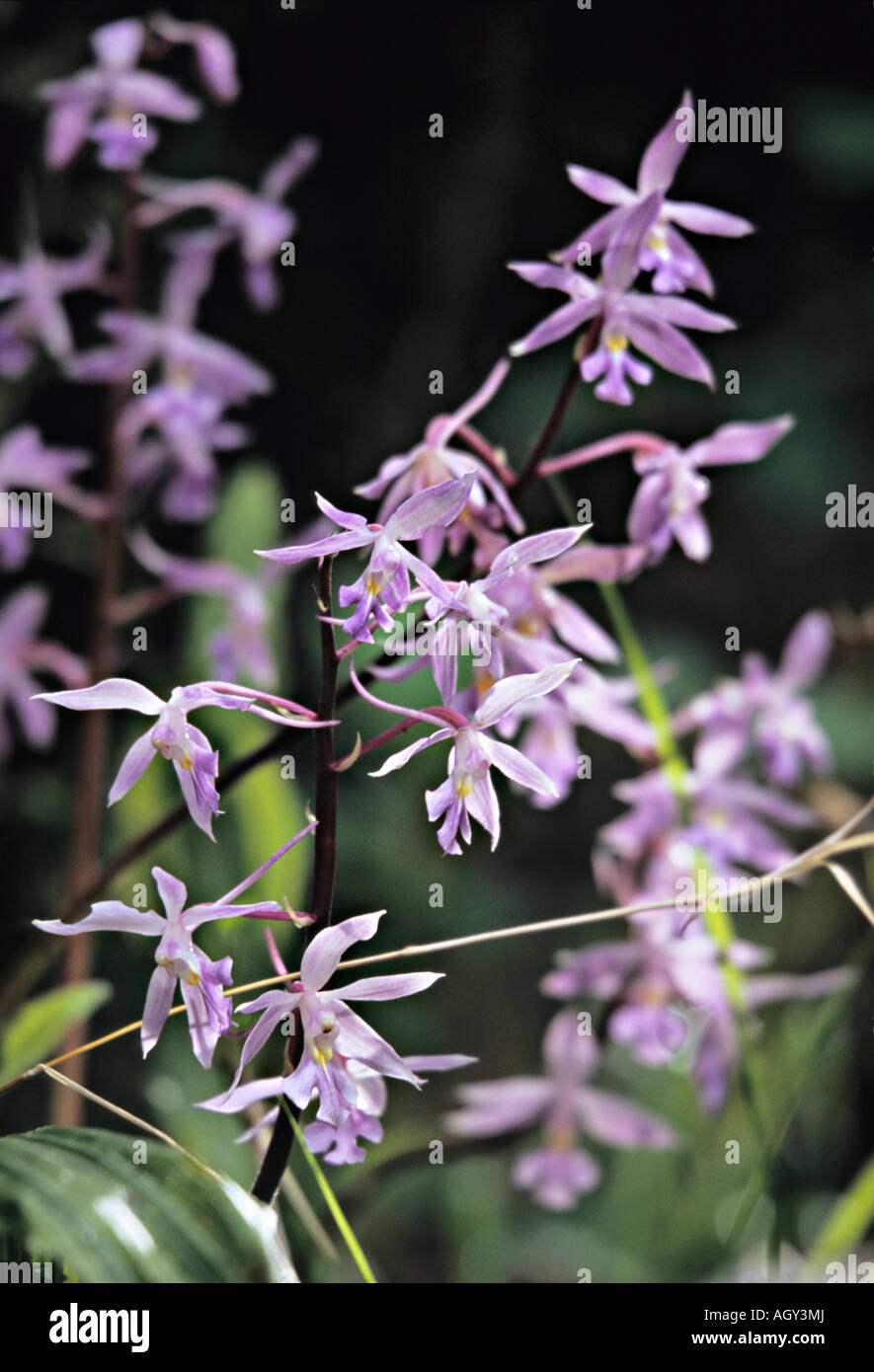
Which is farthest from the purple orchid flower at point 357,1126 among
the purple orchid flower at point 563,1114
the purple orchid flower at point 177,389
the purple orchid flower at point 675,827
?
the purple orchid flower at point 177,389

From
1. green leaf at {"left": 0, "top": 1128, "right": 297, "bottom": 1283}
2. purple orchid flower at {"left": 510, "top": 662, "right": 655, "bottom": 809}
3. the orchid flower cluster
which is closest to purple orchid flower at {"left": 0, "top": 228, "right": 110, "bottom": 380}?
the orchid flower cluster

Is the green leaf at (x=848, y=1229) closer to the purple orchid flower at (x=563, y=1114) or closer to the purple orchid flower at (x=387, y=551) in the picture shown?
the purple orchid flower at (x=563, y=1114)

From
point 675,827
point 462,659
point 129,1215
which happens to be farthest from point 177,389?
point 129,1215

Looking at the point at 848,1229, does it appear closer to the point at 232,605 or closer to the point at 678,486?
the point at 678,486

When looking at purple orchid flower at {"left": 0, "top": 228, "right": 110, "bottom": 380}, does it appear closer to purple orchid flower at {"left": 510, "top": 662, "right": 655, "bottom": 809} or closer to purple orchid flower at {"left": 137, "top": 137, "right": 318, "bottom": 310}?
purple orchid flower at {"left": 137, "top": 137, "right": 318, "bottom": 310}

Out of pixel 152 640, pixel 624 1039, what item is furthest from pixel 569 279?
pixel 152 640
